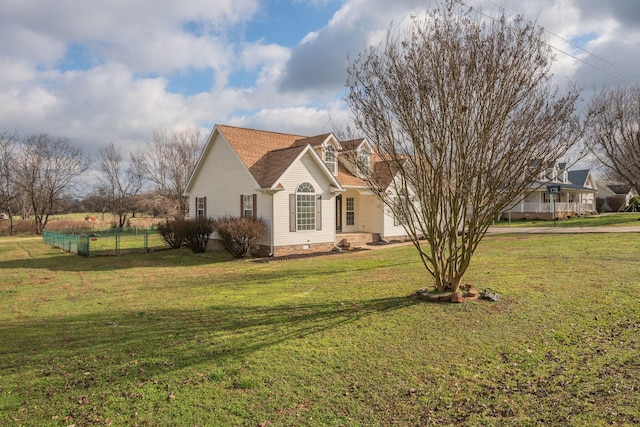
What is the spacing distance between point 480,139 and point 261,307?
5.33 m

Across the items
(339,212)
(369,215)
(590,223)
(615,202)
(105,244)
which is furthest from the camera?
(615,202)

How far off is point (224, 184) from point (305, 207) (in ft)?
Answer: 14.7

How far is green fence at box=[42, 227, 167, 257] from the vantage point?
65.0ft

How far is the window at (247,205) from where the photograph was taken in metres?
18.0

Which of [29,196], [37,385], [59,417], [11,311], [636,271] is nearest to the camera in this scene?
[59,417]

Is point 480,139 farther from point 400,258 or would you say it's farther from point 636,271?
point 400,258

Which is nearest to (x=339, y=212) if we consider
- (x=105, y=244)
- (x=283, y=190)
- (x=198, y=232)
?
(x=283, y=190)

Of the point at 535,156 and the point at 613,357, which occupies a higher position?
the point at 535,156

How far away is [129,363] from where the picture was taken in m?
5.31

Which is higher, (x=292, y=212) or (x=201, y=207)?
(x=201, y=207)

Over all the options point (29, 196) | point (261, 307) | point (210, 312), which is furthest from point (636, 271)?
point (29, 196)

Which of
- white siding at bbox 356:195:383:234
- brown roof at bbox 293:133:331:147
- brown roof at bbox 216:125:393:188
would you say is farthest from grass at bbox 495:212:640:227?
brown roof at bbox 293:133:331:147

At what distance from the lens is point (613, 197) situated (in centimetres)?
5653

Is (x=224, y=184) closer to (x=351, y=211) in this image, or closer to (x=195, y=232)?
(x=195, y=232)
